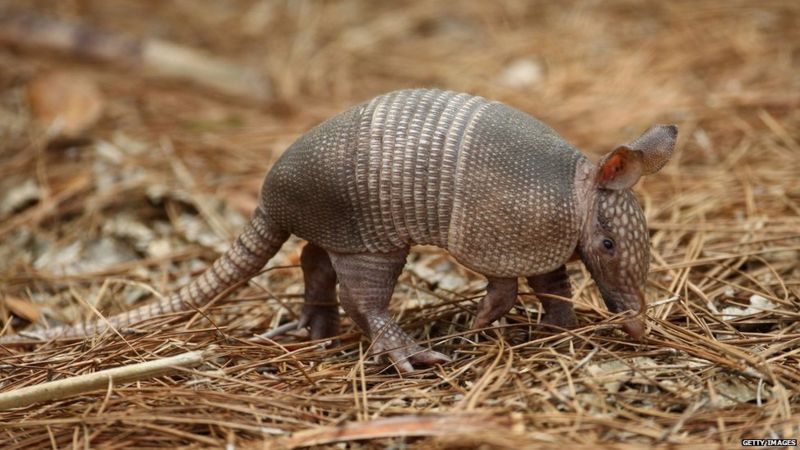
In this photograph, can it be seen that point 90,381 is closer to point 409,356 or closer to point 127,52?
point 409,356

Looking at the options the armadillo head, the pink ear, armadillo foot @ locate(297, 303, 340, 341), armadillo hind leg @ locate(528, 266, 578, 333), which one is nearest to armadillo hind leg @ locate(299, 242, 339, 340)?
armadillo foot @ locate(297, 303, 340, 341)

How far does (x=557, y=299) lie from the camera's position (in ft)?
14.8

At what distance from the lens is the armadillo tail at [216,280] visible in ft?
15.3

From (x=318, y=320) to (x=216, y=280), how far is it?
0.60 metres

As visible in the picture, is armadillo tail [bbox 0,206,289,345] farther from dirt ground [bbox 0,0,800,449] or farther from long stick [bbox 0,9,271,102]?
long stick [bbox 0,9,271,102]

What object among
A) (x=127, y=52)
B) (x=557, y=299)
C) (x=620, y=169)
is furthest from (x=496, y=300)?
(x=127, y=52)

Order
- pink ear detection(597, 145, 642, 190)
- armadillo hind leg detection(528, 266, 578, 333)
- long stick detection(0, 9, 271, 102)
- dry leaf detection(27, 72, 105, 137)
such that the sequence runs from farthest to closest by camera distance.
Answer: long stick detection(0, 9, 271, 102) → dry leaf detection(27, 72, 105, 137) → armadillo hind leg detection(528, 266, 578, 333) → pink ear detection(597, 145, 642, 190)

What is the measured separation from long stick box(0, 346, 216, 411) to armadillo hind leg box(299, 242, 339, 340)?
0.96 meters

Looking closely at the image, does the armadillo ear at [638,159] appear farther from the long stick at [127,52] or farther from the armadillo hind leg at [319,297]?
the long stick at [127,52]

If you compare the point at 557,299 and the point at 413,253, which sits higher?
the point at 557,299

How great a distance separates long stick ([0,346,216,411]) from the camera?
12.5ft

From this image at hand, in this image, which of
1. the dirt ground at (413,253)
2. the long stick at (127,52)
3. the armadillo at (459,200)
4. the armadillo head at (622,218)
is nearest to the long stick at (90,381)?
the dirt ground at (413,253)

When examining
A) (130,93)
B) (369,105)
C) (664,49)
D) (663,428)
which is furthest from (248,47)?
(663,428)

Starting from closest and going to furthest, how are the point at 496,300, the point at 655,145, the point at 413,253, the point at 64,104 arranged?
the point at 655,145 < the point at 496,300 < the point at 413,253 < the point at 64,104
